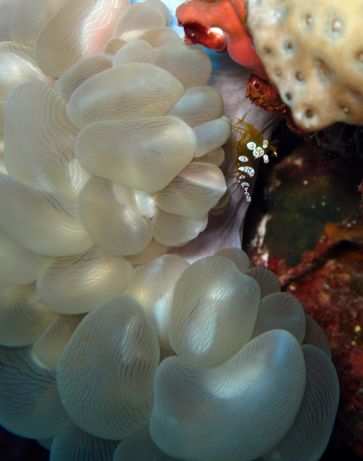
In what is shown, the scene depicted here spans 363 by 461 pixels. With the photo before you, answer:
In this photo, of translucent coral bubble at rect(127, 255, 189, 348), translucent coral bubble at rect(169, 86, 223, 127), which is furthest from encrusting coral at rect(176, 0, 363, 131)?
translucent coral bubble at rect(127, 255, 189, 348)

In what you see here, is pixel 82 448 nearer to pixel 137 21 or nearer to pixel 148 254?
pixel 148 254

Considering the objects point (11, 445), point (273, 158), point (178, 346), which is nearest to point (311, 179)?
point (273, 158)

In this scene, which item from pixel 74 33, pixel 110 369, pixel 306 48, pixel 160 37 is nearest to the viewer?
pixel 306 48

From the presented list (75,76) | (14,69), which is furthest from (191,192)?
(14,69)

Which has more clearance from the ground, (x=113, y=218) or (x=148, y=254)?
(x=113, y=218)

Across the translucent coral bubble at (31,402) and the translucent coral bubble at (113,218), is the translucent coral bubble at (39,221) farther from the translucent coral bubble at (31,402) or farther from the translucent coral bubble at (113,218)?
the translucent coral bubble at (31,402)

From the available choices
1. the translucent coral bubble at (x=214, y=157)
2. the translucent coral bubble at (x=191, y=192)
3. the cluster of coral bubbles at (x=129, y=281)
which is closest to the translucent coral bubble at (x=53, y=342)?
the cluster of coral bubbles at (x=129, y=281)

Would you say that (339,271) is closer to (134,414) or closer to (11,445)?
(134,414)
